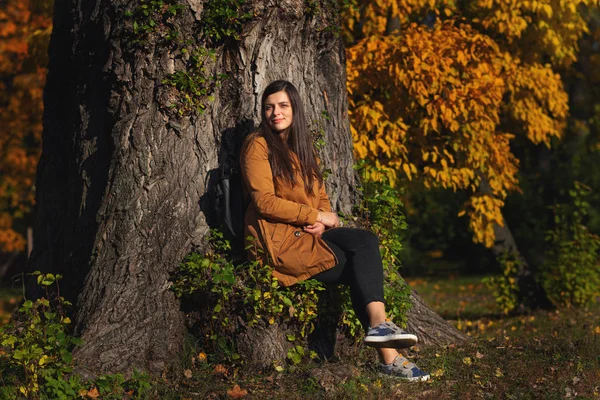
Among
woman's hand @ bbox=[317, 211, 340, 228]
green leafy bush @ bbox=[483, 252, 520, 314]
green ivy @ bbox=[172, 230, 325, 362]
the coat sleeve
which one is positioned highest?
the coat sleeve

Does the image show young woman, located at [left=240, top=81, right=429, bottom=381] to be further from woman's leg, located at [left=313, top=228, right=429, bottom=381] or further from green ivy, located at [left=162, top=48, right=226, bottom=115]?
green ivy, located at [left=162, top=48, right=226, bottom=115]

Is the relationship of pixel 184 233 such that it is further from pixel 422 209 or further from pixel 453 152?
pixel 422 209

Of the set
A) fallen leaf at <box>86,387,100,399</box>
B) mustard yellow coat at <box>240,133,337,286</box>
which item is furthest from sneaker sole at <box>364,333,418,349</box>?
fallen leaf at <box>86,387,100,399</box>

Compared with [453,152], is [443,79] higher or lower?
higher

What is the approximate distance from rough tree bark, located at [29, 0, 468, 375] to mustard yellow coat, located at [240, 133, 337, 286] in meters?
0.52

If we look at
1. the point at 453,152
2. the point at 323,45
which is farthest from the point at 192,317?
the point at 453,152

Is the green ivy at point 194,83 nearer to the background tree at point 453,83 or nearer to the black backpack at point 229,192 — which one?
the black backpack at point 229,192

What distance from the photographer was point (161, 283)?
5.31 metres

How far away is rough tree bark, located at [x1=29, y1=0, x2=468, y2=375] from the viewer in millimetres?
5262

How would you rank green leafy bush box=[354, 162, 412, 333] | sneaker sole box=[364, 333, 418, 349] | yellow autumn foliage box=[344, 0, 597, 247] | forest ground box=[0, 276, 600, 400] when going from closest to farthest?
1. sneaker sole box=[364, 333, 418, 349]
2. forest ground box=[0, 276, 600, 400]
3. green leafy bush box=[354, 162, 412, 333]
4. yellow autumn foliage box=[344, 0, 597, 247]

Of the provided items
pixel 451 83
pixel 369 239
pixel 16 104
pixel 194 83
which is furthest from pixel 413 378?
pixel 16 104

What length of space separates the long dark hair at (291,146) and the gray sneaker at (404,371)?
3.82 ft

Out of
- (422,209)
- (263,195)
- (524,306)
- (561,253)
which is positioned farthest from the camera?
(422,209)

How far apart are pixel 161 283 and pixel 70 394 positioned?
0.99 meters
